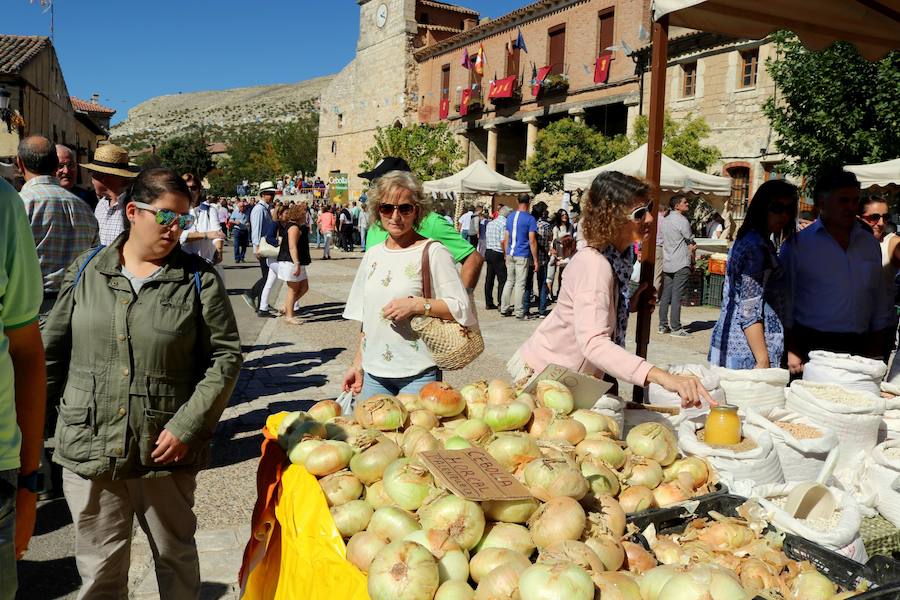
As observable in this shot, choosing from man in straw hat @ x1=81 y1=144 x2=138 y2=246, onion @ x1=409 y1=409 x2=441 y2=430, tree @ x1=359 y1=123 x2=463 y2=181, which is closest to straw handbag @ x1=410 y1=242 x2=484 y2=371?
onion @ x1=409 y1=409 x2=441 y2=430

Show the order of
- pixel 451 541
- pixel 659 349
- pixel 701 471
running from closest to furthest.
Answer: pixel 451 541, pixel 701 471, pixel 659 349

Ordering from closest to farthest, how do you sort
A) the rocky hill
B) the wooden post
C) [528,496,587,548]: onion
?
[528,496,587,548]: onion < the wooden post < the rocky hill

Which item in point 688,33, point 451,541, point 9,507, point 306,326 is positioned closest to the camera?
point 9,507

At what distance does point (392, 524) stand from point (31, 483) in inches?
37.7

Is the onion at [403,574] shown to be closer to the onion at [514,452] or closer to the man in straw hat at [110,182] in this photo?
the onion at [514,452]

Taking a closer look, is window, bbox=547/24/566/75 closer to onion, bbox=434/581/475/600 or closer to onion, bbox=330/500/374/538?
onion, bbox=330/500/374/538

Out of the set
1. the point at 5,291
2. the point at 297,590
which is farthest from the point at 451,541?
the point at 5,291

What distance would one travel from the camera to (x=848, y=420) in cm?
299

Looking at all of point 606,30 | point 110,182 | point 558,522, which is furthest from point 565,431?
point 606,30

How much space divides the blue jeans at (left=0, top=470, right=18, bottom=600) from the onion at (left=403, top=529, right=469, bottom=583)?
37.4 inches

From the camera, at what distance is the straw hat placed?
5.07 metres

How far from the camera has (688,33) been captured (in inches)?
998

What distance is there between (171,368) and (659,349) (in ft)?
26.4

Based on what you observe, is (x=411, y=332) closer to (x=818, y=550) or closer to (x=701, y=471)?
(x=701, y=471)
